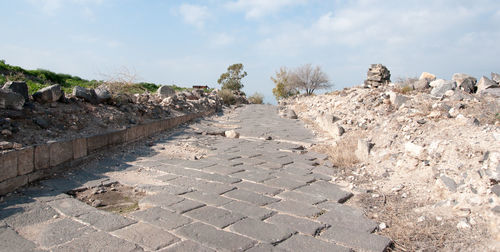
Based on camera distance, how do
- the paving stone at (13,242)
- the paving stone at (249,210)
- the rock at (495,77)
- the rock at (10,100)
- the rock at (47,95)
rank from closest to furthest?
the paving stone at (13,242) < the paving stone at (249,210) < the rock at (10,100) < the rock at (47,95) < the rock at (495,77)

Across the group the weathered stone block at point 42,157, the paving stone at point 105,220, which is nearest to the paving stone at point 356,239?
the paving stone at point 105,220

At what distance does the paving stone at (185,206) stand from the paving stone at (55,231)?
0.77 meters

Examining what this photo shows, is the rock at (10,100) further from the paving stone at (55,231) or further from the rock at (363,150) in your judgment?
the rock at (363,150)

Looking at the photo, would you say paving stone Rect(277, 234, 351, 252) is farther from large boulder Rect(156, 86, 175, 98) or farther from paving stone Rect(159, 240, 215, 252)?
large boulder Rect(156, 86, 175, 98)

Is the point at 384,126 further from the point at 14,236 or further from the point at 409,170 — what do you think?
the point at 14,236

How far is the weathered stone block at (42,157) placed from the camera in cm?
430

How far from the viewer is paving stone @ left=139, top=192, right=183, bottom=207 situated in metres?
3.57

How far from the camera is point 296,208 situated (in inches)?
141

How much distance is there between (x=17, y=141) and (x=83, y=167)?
0.94 metres

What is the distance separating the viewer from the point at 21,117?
16.0ft

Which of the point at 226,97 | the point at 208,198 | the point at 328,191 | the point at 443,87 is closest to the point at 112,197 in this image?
the point at 208,198

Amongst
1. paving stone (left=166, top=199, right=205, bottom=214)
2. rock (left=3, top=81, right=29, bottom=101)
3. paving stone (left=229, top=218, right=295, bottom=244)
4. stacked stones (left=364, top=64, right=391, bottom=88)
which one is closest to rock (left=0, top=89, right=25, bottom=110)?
rock (left=3, top=81, right=29, bottom=101)

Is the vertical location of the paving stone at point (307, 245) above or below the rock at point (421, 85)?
below

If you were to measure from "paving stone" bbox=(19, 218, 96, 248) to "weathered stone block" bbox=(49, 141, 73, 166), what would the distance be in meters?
1.77
